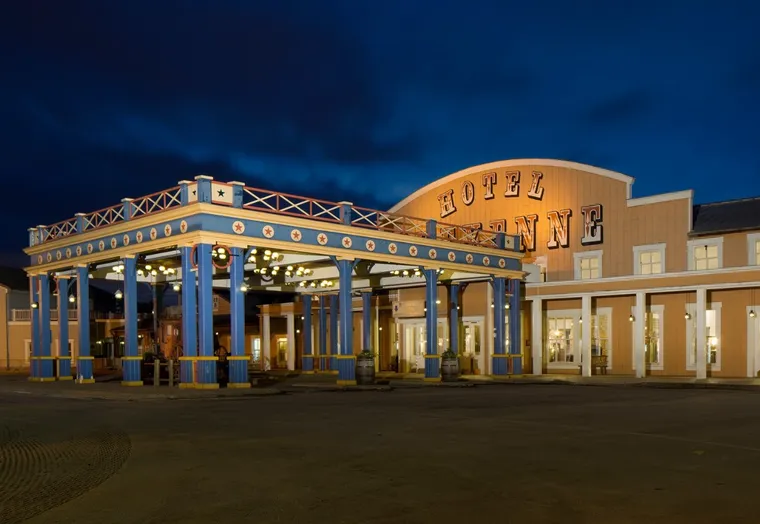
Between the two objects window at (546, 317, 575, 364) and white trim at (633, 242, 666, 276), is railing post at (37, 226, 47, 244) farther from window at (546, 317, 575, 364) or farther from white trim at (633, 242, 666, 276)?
white trim at (633, 242, 666, 276)

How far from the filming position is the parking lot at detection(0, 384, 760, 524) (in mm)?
7074

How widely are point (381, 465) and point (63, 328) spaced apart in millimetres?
24879

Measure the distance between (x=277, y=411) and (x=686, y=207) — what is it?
23066 millimetres

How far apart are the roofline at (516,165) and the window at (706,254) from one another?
399cm

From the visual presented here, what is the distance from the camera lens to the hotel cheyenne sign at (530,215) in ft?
115

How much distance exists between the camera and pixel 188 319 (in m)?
22.5

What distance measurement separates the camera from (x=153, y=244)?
23.8 meters

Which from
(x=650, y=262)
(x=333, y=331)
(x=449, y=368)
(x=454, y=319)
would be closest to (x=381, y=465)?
(x=449, y=368)

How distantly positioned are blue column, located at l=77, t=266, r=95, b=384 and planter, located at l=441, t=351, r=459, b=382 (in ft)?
44.6

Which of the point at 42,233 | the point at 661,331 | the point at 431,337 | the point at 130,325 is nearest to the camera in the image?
the point at 130,325

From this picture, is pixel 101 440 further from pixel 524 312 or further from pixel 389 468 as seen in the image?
pixel 524 312

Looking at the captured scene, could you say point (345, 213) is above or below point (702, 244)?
above

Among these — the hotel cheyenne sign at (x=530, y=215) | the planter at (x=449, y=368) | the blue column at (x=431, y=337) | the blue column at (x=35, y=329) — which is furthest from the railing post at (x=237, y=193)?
the hotel cheyenne sign at (x=530, y=215)

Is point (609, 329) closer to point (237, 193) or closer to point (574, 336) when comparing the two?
point (574, 336)
